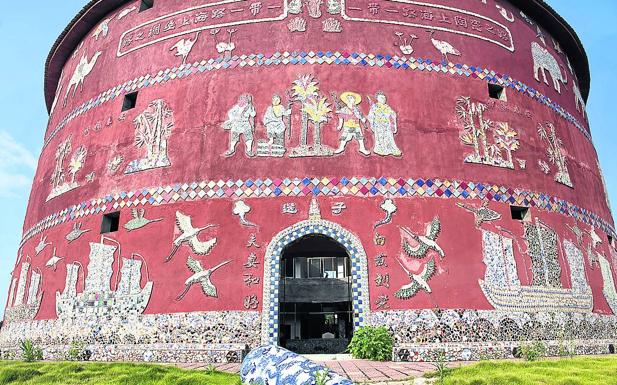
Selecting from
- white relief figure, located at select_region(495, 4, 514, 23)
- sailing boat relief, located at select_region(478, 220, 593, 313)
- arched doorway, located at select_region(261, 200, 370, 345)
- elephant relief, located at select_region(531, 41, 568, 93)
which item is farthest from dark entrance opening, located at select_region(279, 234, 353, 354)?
white relief figure, located at select_region(495, 4, 514, 23)

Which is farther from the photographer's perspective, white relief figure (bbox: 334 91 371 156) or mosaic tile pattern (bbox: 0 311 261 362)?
white relief figure (bbox: 334 91 371 156)

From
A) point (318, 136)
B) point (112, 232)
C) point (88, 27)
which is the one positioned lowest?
point (112, 232)

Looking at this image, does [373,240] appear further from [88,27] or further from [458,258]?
[88,27]

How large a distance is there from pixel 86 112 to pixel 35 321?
551 cm

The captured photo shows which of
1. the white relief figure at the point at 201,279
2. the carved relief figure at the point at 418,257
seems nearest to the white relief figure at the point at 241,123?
the white relief figure at the point at 201,279

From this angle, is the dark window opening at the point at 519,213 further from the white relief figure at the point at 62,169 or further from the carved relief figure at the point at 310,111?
the white relief figure at the point at 62,169

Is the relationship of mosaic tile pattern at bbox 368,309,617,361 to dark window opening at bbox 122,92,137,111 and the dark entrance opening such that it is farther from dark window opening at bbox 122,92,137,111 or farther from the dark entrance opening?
dark window opening at bbox 122,92,137,111

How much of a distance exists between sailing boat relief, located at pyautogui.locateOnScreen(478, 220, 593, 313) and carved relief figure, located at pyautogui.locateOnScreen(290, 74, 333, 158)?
3978mm

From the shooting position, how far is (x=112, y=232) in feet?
33.7

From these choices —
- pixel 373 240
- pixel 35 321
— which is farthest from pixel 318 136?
pixel 35 321

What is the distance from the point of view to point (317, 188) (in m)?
9.72

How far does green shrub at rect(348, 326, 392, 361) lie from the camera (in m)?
8.25

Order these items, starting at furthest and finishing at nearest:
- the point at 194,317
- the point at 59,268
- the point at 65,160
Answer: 1. the point at 65,160
2. the point at 59,268
3. the point at 194,317

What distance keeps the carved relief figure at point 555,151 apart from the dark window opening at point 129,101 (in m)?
10.4
